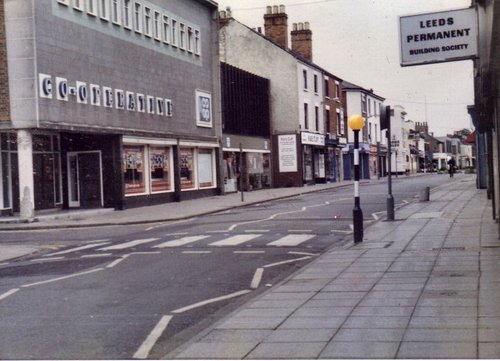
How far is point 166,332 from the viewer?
734 centimetres

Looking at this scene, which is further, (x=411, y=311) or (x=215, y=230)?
(x=215, y=230)

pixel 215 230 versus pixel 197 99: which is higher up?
pixel 197 99

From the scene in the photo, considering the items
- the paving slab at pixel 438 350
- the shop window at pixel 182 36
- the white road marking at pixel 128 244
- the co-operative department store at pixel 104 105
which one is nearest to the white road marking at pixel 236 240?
the white road marking at pixel 128 244

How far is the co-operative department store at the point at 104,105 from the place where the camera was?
25281mm

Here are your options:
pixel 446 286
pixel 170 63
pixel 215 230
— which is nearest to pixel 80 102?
pixel 170 63

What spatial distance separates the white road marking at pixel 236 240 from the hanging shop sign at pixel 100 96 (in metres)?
12.1

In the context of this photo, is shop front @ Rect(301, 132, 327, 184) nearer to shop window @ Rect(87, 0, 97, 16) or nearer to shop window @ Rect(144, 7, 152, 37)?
shop window @ Rect(144, 7, 152, 37)

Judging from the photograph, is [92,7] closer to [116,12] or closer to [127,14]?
[116,12]

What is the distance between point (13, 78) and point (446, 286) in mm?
20515

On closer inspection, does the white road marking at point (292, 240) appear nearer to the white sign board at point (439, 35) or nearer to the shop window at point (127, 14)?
the white sign board at point (439, 35)

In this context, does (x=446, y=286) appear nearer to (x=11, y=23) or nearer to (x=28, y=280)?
(x=28, y=280)

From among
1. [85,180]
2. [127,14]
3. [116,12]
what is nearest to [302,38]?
[127,14]

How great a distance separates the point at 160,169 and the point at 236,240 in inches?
745

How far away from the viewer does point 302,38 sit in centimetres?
6038
